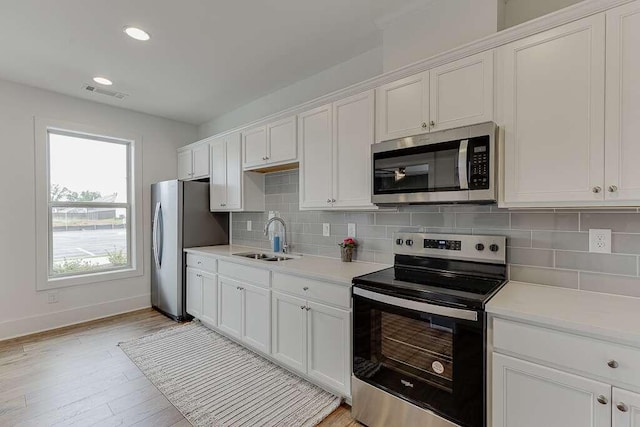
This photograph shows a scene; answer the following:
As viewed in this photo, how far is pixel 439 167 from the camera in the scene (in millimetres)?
1893

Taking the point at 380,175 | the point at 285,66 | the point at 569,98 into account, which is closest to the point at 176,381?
the point at 380,175

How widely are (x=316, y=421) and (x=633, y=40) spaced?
2596 millimetres

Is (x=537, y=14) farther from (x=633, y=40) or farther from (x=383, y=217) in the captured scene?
(x=383, y=217)

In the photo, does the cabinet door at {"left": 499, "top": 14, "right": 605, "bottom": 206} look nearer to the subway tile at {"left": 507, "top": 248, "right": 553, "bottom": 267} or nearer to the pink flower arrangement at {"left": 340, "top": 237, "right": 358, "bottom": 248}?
the subway tile at {"left": 507, "top": 248, "right": 553, "bottom": 267}

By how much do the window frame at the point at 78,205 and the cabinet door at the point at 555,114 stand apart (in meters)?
4.37

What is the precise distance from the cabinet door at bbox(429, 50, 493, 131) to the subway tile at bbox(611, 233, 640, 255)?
2.96 feet

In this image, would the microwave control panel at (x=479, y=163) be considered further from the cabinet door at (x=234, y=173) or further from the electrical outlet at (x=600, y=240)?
the cabinet door at (x=234, y=173)

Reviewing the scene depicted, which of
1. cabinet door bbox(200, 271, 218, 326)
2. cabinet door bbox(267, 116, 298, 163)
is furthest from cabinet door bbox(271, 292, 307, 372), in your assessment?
cabinet door bbox(267, 116, 298, 163)

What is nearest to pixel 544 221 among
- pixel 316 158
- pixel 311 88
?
pixel 316 158

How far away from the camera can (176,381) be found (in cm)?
246

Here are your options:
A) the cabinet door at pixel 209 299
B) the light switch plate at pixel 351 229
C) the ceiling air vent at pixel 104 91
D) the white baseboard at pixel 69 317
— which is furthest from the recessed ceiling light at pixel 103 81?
the light switch plate at pixel 351 229

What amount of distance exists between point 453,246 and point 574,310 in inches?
31.5

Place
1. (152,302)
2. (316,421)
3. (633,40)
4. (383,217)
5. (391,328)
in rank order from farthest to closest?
1. (152,302)
2. (383,217)
3. (316,421)
4. (391,328)
5. (633,40)

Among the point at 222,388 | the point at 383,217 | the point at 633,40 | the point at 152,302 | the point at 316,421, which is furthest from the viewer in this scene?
the point at 152,302
